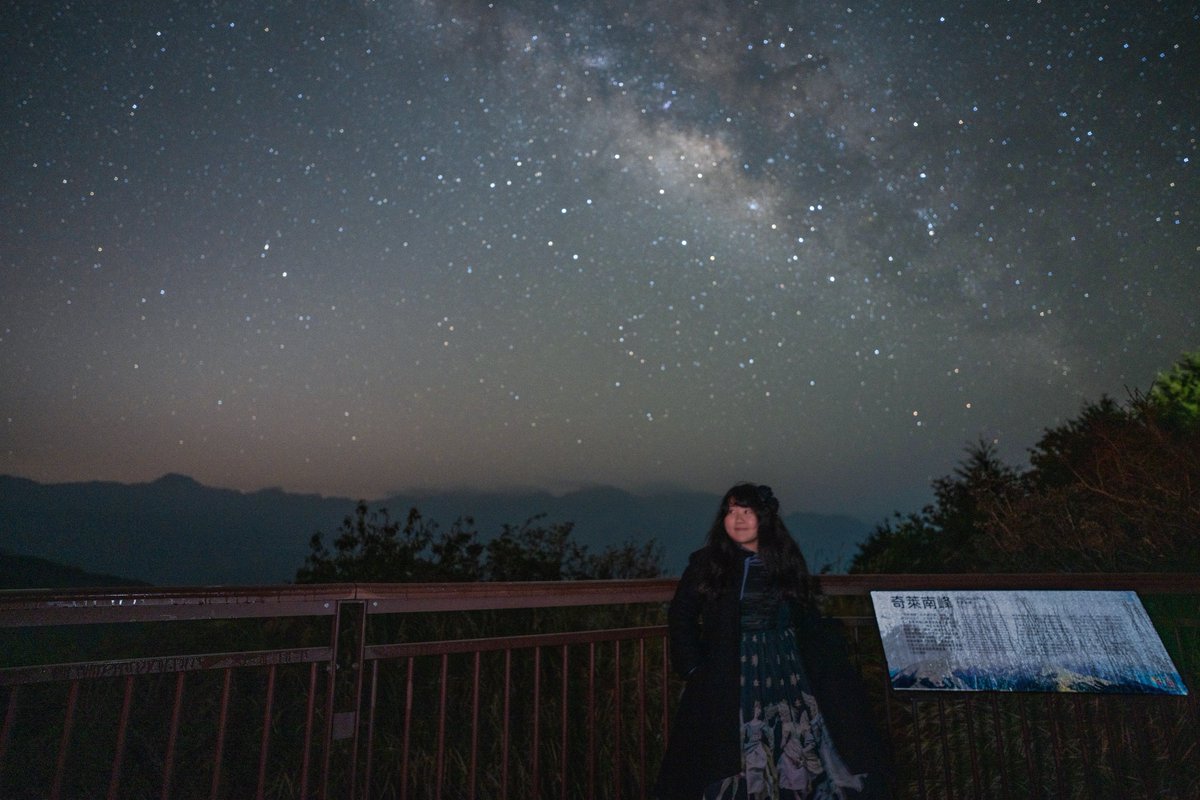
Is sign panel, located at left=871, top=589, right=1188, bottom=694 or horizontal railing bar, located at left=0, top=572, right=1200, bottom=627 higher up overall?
horizontal railing bar, located at left=0, top=572, right=1200, bottom=627

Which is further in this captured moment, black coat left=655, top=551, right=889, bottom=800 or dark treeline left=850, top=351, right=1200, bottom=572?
dark treeline left=850, top=351, right=1200, bottom=572

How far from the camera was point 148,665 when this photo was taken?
7.67 ft

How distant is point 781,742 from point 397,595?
1.67 metres

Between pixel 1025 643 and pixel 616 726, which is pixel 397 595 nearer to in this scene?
pixel 616 726

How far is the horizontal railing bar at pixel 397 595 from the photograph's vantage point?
2154mm

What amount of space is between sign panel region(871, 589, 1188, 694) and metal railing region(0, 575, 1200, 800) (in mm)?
108

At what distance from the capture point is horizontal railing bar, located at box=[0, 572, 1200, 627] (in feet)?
7.07

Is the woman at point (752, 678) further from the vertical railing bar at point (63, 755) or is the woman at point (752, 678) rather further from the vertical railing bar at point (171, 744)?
the vertical railing bar at point (63, 755)

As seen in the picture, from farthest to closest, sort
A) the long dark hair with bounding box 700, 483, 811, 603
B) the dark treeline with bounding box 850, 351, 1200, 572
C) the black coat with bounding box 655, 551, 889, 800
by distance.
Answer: the dark treeline with bounding box 850, 351, 1200, 572 < the long dark hair with bounding box 700, 483, 811, 603 < the black coat with bounding box 655, 551, 889, 800

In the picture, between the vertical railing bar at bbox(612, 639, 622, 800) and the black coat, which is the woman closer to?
the black coat

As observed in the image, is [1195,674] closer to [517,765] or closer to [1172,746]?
[1172,746]

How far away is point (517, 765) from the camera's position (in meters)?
5.27

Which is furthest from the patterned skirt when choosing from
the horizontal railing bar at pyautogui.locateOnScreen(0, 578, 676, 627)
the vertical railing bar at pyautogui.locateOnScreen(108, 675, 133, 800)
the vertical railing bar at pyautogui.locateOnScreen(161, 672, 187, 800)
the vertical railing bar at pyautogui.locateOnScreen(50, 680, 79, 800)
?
the vertical railing bar at pyautogui.locateOnScreen(50, 680, 79, 800)

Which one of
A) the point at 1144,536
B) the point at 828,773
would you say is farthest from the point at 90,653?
the point at 1144,536
